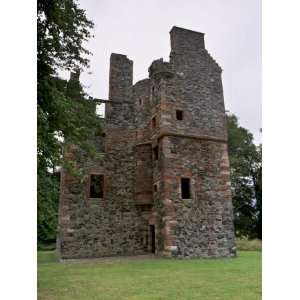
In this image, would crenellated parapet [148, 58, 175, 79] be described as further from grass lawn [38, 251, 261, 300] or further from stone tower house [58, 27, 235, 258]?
grass lawn [38, 251, 261, 300]

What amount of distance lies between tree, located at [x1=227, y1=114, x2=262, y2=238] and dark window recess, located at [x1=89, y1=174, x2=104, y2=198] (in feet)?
35.5

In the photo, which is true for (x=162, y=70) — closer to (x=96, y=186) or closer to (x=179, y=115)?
(x=179, y=115)

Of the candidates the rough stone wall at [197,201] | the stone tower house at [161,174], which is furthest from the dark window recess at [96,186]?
the rough stone wall at [197,201]

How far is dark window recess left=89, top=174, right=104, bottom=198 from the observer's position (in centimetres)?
1332

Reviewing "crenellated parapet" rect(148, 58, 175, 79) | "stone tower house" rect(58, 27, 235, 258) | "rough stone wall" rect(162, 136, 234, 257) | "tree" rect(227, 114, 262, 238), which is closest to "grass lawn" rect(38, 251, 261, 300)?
"rough stone wall" rect(162, 136, 234, 257)

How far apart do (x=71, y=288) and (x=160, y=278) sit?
1.89 metres

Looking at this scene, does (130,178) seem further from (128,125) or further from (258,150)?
(258,150)

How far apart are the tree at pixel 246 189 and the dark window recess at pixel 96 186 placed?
35.5 ft

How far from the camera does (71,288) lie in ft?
20.3

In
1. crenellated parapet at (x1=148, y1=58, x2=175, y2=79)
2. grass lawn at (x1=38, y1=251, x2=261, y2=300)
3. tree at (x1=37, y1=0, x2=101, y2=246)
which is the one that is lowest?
grass lawn at (x1=38, y1=251, x2=261, y2=300)

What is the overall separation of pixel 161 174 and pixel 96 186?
2957mm

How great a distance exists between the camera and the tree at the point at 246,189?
70.0ft

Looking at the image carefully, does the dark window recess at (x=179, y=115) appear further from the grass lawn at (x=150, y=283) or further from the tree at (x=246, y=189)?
the tree at (x=246, y=189)
